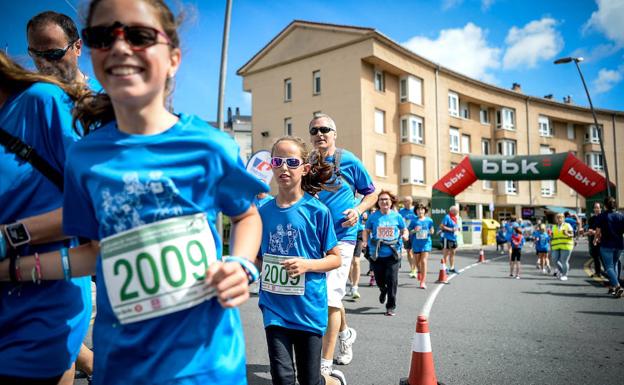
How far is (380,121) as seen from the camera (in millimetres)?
30625

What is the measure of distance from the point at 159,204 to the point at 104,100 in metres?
0.52

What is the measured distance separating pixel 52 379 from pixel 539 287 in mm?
11757

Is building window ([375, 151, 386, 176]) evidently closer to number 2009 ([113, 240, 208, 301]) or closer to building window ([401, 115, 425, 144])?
building window ([401, 115, 425, 144])

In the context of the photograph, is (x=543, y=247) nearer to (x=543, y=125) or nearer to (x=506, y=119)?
(x=506, y=119)

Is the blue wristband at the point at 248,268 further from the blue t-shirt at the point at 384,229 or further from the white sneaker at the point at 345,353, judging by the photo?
the blue t-shirt at the point at 384,229

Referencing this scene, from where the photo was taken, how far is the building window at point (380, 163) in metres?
29.9

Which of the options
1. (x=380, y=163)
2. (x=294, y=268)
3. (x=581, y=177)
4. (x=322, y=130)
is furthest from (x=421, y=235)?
(x=380, y=163)

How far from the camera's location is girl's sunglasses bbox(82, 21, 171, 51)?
1404mm

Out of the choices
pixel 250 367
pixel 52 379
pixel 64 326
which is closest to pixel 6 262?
pixel 64 326

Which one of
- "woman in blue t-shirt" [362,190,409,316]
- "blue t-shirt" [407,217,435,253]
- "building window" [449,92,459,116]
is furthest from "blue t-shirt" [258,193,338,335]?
"building window" [449,92,459,116]

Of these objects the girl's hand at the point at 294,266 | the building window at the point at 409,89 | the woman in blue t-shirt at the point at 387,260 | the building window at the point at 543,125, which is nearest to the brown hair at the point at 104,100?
the girl's hand at the point at 294,266

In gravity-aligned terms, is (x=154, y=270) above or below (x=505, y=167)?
below

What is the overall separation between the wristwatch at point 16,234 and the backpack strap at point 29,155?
0.70 feet

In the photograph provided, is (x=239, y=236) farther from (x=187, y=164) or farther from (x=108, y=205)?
(x=108, y=205)
